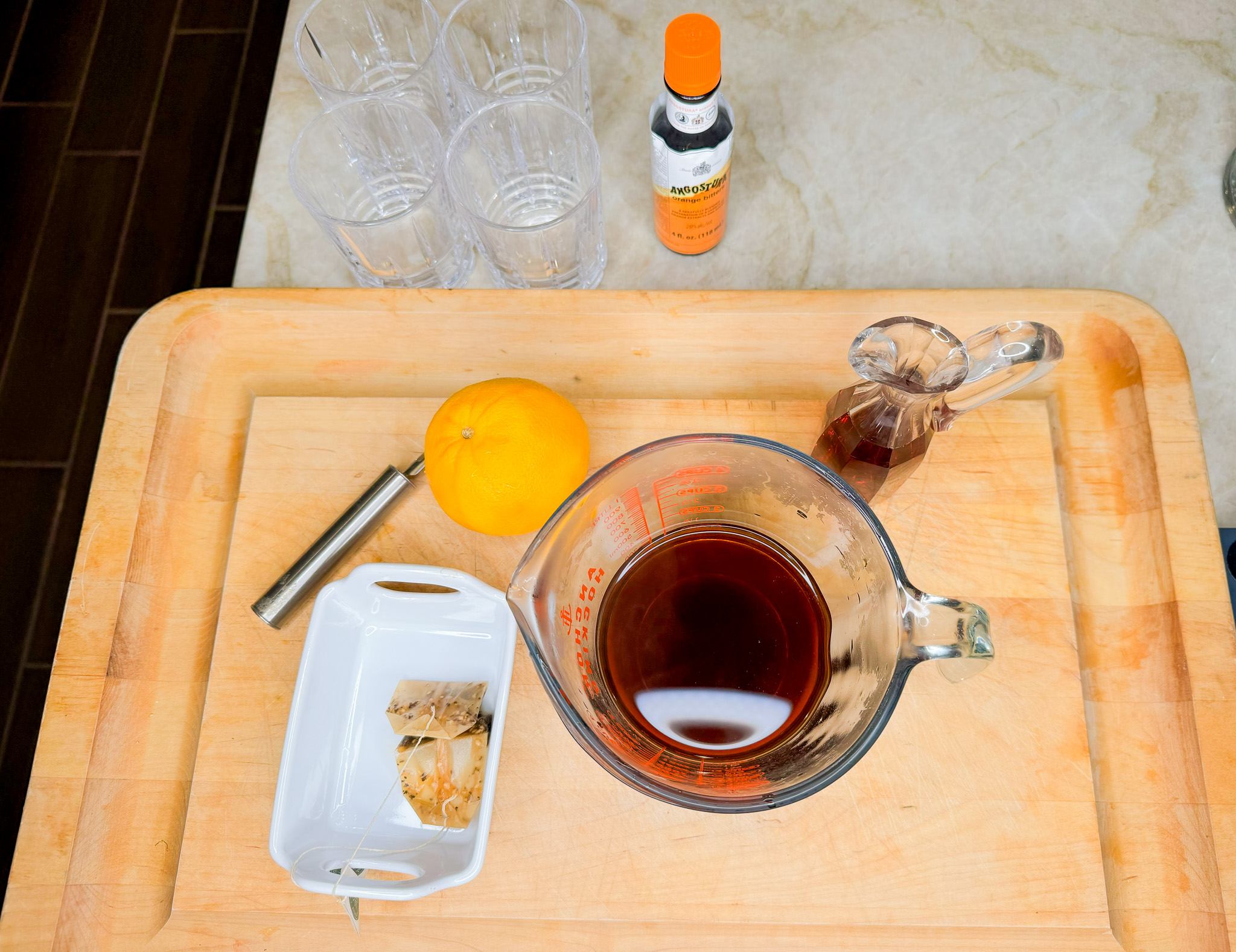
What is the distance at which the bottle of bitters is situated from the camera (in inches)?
25.8

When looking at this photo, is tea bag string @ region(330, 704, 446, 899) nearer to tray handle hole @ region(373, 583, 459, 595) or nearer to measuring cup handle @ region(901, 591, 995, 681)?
tray handle hole @ region(373, 583, 459, 595)

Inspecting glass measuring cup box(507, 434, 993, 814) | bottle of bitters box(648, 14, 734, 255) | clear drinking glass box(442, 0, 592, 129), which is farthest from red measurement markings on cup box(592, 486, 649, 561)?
clear drinking glass box(442, 0, 592, 129)

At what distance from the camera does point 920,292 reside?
0.83 meters

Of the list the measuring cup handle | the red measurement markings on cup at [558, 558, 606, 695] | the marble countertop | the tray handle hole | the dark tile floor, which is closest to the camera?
the measuring cup handle

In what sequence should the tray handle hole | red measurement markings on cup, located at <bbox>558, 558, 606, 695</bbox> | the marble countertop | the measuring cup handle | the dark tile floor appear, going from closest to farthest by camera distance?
the measuring cup handle → red measurement markings on cup, located at <bbox>558, 558, 606, 695</bbox> → the tray handle hole → the marble countertop → the dark tile floor

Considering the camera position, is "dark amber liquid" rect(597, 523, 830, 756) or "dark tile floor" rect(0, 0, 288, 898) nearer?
"dark amber liquid" rect(597, 523, 830, 756)

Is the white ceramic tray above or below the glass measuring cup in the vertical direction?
below

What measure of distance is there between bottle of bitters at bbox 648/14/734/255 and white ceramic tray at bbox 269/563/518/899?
1.44 feet

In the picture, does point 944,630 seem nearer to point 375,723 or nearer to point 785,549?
point 785,549

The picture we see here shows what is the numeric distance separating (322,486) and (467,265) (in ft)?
1.00

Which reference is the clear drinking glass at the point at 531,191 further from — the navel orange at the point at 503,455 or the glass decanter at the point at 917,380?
the glass decanter at the point at 917,380

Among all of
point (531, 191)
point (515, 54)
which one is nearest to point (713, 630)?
point (531, 191)

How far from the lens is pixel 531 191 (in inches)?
37.6

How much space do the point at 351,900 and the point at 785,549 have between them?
49cm
